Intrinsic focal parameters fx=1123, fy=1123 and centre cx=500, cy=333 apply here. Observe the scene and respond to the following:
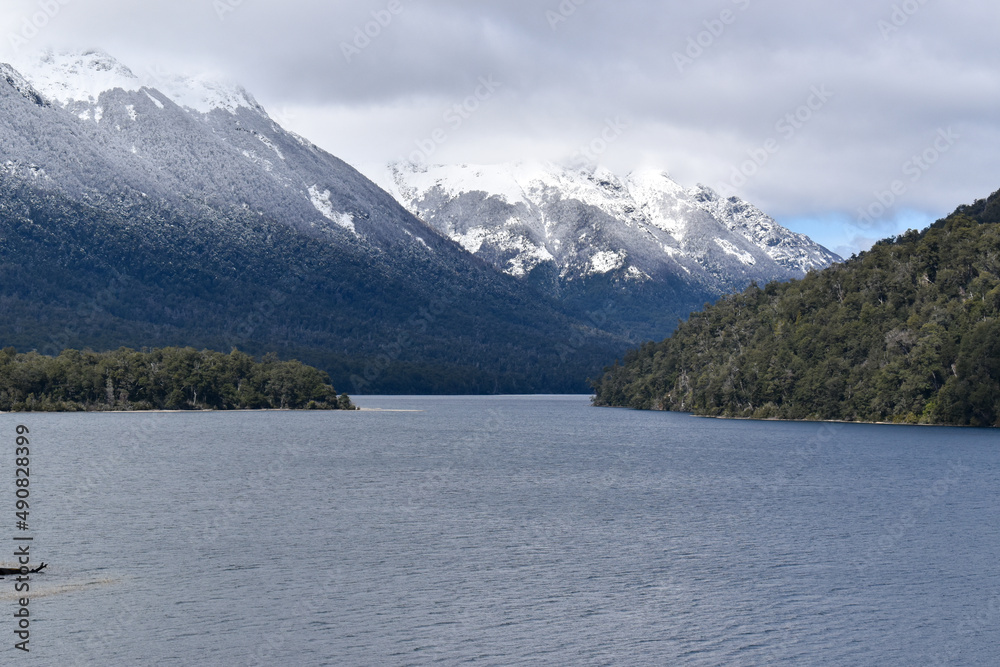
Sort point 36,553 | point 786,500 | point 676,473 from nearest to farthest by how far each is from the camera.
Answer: point 36,553 < point 786,500 < point 676,473

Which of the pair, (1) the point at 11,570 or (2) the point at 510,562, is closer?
(1) the point at 11,570

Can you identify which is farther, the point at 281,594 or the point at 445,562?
the point at 445,562

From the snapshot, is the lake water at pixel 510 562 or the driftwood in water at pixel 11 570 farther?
the driftwood in water at pixel 11 570

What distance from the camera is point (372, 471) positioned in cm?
11712

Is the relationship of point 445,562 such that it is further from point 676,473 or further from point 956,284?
point 956,284

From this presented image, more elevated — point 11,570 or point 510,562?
point 11,570

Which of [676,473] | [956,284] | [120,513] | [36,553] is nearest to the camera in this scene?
[36,553]

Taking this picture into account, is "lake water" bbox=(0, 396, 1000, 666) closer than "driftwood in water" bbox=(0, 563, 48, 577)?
Yes

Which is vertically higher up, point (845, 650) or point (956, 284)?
point (956, 284)

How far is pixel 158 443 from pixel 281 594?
106 metres

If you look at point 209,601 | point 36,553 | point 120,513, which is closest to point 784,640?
point 209,601

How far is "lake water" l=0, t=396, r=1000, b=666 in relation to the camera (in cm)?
4878

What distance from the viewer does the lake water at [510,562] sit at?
48.8m

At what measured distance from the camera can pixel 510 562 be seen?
216ft
